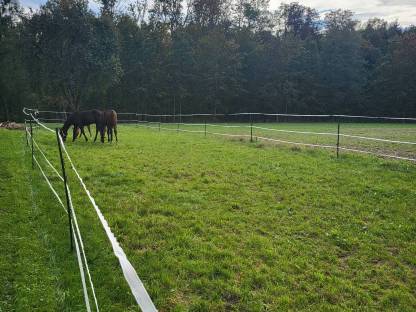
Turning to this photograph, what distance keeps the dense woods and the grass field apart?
26.1 m

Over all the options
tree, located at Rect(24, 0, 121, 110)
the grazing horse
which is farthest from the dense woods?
the grazing horse

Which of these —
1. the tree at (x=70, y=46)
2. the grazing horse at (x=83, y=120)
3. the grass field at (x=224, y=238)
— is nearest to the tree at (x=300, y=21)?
the tree at (x=70, y=46)

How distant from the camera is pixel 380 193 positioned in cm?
760

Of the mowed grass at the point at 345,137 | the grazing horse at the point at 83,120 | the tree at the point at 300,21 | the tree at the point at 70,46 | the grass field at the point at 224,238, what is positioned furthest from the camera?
the tree at the point at 300,21

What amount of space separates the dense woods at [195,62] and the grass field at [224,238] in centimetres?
2610

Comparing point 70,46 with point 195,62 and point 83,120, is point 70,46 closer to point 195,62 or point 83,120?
point 195,62

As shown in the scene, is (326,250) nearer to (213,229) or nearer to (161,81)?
(213,229)

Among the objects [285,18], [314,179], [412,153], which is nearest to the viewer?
[314,179]

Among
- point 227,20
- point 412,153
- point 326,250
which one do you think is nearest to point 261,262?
point 326,250

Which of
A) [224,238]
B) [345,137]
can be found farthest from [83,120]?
[345,137]

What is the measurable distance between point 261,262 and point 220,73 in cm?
4110

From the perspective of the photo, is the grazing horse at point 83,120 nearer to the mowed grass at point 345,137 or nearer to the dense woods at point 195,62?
the mowed grass at point 345,137

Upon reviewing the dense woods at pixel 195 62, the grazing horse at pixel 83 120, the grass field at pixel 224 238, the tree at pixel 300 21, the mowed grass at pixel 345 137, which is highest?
the tree at pixel 300 21

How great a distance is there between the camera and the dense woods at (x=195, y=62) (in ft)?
108
